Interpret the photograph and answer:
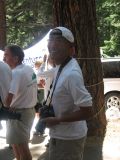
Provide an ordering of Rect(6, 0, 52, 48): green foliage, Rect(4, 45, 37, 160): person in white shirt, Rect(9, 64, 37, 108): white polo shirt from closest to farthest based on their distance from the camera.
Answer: Rect(9, 64, 37, 108): white polo shirt → Rect(4, 45, 37, 160): person in white shirt → Rect(6, 0, 52, 48): green foliage

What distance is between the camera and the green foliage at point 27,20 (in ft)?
72.8

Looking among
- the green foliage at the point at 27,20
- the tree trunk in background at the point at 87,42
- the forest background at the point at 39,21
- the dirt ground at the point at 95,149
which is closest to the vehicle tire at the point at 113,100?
the dirt ground at the point at 95,149

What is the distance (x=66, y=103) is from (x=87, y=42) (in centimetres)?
440

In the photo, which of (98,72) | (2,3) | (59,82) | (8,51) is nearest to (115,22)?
(2,3)

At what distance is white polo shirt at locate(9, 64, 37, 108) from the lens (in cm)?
495

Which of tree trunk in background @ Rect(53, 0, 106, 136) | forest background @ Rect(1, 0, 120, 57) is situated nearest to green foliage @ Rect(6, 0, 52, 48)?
forest background @ Rect(1, 0, 120, 57)

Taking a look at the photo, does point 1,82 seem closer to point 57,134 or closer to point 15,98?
point 15,98

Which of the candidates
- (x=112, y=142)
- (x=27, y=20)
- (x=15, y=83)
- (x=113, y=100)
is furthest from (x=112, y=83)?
(x=27, y=20)

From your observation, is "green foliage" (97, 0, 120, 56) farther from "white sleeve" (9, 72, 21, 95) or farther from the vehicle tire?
"white sleeve" (9, 72, 21, 95)

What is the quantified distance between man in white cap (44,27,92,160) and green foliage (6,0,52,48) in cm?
1812

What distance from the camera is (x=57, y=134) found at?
129 inches

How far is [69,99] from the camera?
3.22 metres

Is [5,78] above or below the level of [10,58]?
below

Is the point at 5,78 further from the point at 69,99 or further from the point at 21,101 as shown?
the point at 69,99
